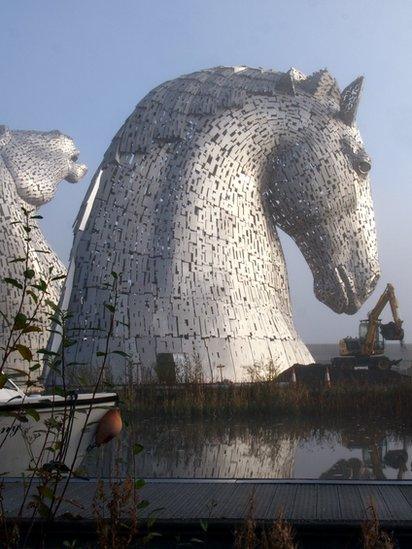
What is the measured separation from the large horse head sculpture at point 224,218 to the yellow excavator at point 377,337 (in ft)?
19.1

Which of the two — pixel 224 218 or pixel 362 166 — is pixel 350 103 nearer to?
pixel 362 166

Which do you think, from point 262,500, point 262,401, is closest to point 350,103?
point 262,401

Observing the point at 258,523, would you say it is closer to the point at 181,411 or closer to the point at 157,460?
the point at 157,460

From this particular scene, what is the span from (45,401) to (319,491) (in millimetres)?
1812

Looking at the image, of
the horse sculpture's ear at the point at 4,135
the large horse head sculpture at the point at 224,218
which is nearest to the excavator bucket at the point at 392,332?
the large horse head sculpture at the point at 224,218

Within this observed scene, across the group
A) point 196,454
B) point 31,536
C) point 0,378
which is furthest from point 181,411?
point 0,378

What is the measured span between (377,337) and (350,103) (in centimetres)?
842

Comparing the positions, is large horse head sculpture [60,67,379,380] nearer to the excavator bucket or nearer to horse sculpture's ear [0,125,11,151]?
horse sculpture's ear [0,125,11,151]

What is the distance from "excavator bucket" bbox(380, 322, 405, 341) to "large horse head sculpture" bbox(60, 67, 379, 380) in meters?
6.03

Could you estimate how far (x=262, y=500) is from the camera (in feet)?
13.8

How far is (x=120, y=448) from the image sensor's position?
747 cm

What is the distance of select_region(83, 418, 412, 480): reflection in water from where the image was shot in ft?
19.9

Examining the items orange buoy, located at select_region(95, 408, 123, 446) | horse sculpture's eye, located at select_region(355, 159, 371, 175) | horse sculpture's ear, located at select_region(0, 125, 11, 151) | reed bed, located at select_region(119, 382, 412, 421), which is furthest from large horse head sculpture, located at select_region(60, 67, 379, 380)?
orange buoy, located at select_region(95, 408, 123, 446)

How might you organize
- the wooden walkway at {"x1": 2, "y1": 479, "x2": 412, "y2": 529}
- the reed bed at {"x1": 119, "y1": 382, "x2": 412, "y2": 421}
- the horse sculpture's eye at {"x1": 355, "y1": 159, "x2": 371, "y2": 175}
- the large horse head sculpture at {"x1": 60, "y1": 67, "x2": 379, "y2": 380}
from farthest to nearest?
1. the horse sculpture's eye at {"x1": 355, "y1": 159, "x2": 371, "y2": 175}
2. the large horse head sculpture at {"x1": 60, "y1": 67, "x2": 379, "y2": 380}
3. the reed bed at {"x1": 119, "y1": 382, "x2": 412, "y2": 421}
4. the wooden walkway at {"x1": 2, "y1": 479, "x2": 412, "y2": 529}
